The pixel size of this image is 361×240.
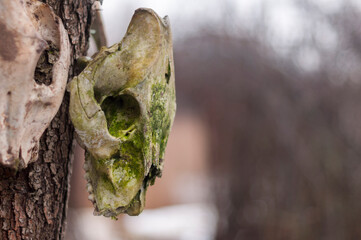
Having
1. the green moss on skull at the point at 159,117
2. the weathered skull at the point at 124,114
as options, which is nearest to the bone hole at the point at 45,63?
the weathered skull at the point at 124,114

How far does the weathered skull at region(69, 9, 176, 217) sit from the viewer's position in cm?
68

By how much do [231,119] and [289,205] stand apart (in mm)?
841

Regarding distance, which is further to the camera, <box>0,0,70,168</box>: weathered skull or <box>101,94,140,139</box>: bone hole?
<box>101,94,140,139</box>: bone hole

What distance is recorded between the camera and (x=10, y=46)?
568mm

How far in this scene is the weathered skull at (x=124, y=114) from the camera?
682 mm

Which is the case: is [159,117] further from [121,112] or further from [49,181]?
[49,181]

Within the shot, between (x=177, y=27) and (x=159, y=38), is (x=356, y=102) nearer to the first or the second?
(x=177, y=27)

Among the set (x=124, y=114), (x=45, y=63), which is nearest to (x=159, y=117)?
(x=124, y=114)

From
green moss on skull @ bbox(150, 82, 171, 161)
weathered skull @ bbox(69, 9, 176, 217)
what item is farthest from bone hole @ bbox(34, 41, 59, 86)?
green moss on skull @ bbox(150, 82, 171, 161)

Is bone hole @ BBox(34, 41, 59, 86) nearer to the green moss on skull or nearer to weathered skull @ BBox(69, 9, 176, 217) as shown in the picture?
weathered skull @ BBox(69, 9, 176, 217)

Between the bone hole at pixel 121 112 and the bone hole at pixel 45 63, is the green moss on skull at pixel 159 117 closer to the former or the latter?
the bone hole at pixel 121 112

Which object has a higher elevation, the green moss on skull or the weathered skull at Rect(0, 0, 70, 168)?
the weathered skull at Rect(0, 0, 70, 168)

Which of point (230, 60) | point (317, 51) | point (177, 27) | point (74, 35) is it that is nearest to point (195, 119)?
point (177, 27)

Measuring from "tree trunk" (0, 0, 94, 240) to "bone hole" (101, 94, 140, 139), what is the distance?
131mm
